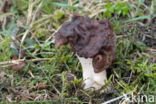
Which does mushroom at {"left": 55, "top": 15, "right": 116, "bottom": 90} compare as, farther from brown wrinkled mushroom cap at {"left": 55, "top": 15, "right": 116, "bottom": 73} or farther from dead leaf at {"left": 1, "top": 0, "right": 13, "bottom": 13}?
dead leaf at {"left": 1, "top": 0, "right": 13, "bottom": 13}

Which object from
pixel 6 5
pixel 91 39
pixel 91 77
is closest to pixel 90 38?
pixel 91 39

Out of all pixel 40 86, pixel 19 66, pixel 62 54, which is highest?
pixel 62 54

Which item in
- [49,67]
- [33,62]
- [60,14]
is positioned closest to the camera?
[49,67]

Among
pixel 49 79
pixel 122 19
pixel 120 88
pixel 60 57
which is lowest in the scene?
pixel 120 88

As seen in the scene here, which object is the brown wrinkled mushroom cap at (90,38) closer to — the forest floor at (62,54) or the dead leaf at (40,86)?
the forest floor at (62,54)

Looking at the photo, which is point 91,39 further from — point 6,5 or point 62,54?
point 6,5

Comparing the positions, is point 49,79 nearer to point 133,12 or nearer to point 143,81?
point 143,81

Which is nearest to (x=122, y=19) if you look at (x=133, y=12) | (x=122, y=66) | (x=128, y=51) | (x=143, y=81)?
(x=133, y=12)

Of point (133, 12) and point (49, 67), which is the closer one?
point (49, 67)
